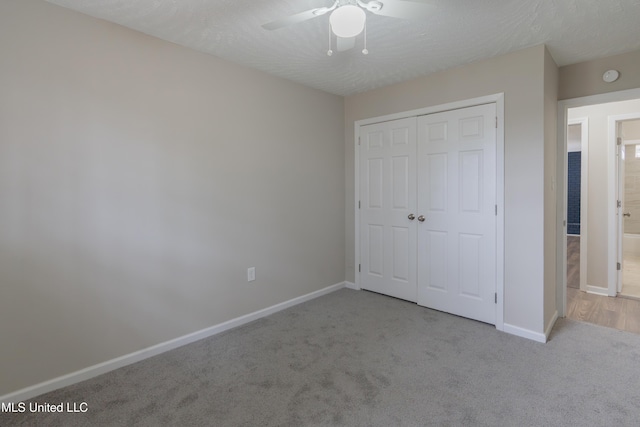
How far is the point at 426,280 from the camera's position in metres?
3.42

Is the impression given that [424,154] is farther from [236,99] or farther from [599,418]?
[599,418]

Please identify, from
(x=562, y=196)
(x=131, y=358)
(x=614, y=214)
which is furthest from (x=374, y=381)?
(x=614, y=214)

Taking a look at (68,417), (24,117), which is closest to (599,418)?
(68,417)

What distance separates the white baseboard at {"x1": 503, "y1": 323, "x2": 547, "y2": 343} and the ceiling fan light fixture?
2662 millimetres

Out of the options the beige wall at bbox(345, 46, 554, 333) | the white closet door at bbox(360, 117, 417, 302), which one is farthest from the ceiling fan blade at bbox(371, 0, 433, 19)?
the white closet door at bbox(360, 117, 417, 302)

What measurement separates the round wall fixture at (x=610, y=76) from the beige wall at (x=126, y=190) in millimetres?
2784

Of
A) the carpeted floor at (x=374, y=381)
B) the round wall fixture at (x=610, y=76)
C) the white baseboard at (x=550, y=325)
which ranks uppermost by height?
the round wall fixture at (x=610, y=76)

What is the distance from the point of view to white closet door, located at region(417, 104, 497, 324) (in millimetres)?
2945

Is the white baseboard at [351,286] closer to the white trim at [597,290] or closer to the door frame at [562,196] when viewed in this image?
the door frame at [562,196]

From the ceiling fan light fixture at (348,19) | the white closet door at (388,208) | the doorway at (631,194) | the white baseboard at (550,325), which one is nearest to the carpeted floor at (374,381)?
the white baseboard at (550,325)

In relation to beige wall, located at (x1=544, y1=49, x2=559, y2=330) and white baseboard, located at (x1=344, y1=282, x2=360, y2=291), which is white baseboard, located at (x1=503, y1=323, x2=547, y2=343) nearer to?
beige wall, located at (x1=544, y1=49, x2=559, y2=330)

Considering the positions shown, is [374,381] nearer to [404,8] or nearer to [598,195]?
[404,8]

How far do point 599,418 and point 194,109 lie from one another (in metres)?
3.35

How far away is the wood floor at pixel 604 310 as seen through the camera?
303 centimetres
